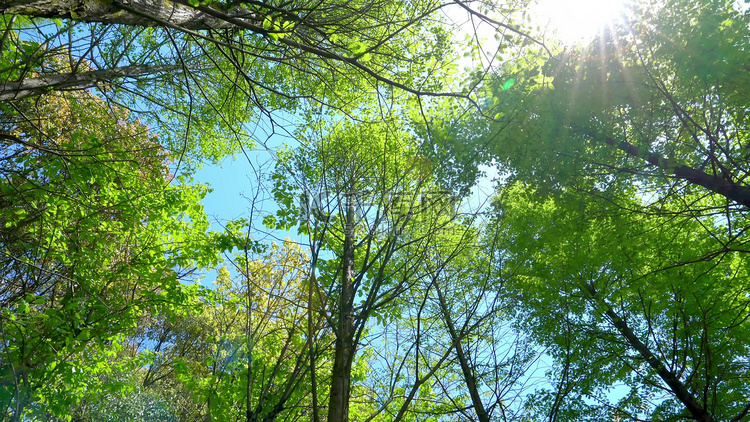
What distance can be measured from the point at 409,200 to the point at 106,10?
2495 mm

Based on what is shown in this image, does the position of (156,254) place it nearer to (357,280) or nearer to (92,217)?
(92,217)

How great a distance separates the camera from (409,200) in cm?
293

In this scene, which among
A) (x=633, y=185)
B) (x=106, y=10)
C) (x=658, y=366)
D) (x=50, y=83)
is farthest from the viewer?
(x=658, y=366)

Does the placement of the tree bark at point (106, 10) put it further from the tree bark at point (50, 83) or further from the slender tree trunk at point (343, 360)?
the slender tree trunk at point (343, 360)

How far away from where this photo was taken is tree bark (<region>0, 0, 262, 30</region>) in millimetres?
2223

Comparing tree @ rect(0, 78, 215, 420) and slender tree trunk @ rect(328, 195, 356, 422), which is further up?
tree @ rect(0, 78, 215, 420)

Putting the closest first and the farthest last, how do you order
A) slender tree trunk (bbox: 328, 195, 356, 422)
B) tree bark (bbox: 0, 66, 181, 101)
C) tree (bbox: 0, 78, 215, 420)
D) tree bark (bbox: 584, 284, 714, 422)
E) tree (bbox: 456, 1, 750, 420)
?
1. slender tree trunk (bbox: 328, 195, 356, 422)
2. tree bark (bbox: 0, 66, 181, 101)
3. tree (bbox: 456, 1, 750, 420)
4. tree (bbox: 0, 78, 215, 420)
5. tree bark (bbox: 584, 284, 714, 422)

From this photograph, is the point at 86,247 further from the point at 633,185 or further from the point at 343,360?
the point at 633,185

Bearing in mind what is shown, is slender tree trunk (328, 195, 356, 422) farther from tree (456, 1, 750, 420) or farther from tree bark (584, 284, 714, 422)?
tree bark (584, 284, 714, 422)

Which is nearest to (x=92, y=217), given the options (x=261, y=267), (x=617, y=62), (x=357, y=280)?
(x=261, y=267)

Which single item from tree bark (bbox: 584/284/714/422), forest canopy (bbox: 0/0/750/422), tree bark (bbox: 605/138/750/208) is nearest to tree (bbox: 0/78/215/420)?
forest canopy (bbox: 0/0/750/422)

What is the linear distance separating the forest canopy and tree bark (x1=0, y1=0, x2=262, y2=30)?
2cm

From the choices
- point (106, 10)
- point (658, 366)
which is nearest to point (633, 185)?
point (658, 366)

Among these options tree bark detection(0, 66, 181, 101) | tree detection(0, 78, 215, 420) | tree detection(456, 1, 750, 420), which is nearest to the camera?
tree bark detection(0, 66, 181, 101)
